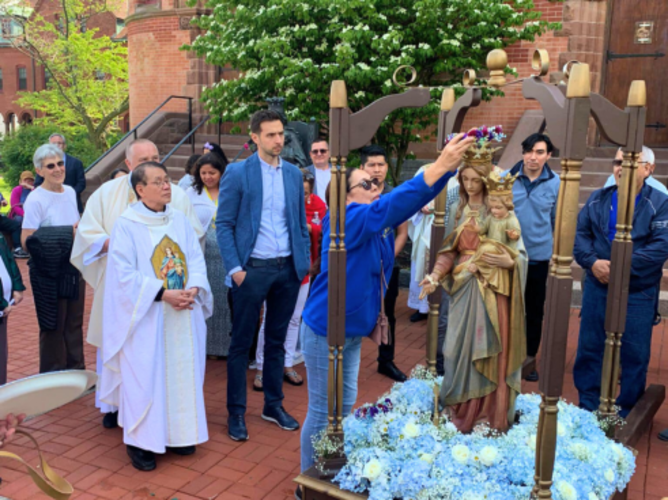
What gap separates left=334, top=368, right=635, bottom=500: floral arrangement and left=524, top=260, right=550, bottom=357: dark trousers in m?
2.08

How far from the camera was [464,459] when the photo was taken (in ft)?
11.4

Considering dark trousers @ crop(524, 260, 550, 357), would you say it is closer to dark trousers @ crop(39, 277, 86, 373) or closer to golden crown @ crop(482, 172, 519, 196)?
golden crown @ crop(482, 172, 519, 196)

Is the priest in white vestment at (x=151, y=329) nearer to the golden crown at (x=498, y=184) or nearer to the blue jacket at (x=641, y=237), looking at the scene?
the golden crown at (x=498, y=184)

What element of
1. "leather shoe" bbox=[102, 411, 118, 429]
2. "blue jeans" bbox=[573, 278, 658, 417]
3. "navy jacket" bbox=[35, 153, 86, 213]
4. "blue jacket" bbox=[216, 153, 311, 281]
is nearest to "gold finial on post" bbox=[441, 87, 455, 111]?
"blue jacket" bbox=[216, 153, 311, 281]

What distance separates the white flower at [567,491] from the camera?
3.24 m

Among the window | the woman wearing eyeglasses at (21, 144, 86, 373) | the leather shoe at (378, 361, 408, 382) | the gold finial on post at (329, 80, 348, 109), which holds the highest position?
the window

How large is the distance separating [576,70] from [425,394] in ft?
7.05

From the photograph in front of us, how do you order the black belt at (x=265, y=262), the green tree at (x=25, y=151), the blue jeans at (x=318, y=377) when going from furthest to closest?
the green tree at (x=25, y=151) < the black belt at (x=265, y=262) < the blue jeans at (x=318, y=377)

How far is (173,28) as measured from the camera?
51.8 ft

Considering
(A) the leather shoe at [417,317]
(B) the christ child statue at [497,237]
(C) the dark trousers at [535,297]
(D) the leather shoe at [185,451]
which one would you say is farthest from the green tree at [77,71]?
(B) the christ child statue at [497,237]

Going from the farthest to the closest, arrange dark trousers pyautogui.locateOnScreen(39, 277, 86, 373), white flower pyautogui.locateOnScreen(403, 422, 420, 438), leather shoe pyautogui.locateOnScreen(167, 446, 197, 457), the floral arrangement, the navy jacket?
the navy jacket
dark trousers pyautogui.locateOnScreen(39, 277, 86, 373)
leather shoe pyautogui.locateOnScreen(167, 446, 197, 457)
white flower pyautogui.locateOnScreen(403, 422, 420, 438)
the floral arrangement

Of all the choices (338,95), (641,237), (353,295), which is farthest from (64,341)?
(641,237)

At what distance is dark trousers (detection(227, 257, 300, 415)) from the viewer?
15.4 ft

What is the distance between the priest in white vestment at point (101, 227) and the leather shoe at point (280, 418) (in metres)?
1.13
